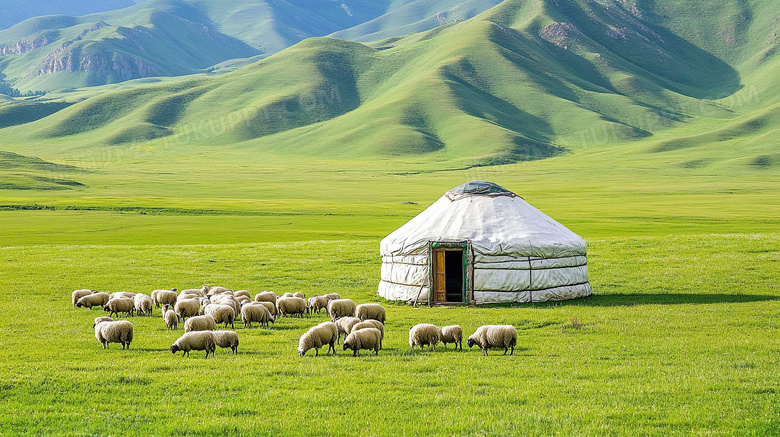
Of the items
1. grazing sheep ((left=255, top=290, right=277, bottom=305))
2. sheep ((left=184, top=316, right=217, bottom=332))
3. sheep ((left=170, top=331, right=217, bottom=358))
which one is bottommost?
sheep ((left=170, top=331, right=217, bottom=358))

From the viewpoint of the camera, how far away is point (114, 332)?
1316cm

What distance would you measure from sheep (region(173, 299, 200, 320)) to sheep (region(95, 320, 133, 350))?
3.40m

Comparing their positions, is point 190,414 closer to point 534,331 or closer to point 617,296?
point 534,331

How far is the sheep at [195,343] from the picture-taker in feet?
41.3

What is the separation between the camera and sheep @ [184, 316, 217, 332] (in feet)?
45.8

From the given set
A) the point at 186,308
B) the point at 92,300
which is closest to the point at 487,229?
the point at 186,308

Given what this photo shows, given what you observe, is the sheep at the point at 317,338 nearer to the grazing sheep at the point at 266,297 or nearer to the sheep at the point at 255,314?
the sheep at the point at 255,314

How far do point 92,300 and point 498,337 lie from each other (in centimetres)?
1173

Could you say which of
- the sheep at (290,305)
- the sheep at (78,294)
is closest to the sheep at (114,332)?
the sheep at (290,305)

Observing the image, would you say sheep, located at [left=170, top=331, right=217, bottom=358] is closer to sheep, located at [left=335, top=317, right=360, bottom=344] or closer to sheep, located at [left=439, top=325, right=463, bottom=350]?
sheep, located at [left=335, top=317, right=360, bottom=344]

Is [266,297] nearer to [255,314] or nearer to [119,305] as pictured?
[255,314]

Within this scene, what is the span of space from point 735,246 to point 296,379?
24615 mm

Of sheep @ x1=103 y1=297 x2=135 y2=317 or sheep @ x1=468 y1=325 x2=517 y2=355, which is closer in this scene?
sheep @ x1=468 y1=325 x2=517 y2=355

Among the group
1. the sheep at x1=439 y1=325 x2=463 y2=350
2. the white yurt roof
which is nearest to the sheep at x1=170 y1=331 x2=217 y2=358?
the sheep at x1=439 y1=325 x2=463 y2=350
